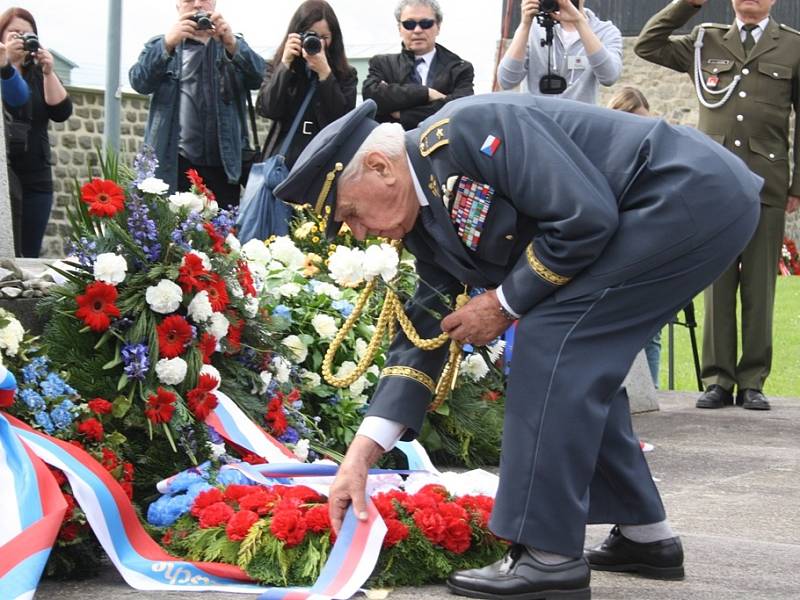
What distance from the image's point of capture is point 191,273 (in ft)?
14.5

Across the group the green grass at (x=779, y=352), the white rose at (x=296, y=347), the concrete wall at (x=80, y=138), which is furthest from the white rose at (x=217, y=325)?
the concrete wall at (x=80, y=138)

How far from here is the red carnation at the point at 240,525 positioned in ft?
11.4

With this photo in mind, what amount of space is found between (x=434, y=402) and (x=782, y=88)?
4.58 meters

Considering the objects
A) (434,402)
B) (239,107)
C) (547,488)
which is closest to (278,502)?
(434,402)

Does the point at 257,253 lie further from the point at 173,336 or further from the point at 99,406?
the point at 99,406

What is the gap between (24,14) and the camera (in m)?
7.53

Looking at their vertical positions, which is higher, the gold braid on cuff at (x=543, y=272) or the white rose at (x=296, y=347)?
the gold braid on cuff at (x=543, y=272)

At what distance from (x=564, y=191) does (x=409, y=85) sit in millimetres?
3892

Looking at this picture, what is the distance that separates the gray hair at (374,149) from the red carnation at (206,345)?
51.3 inches

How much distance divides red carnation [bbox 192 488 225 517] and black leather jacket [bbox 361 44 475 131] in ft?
11.1

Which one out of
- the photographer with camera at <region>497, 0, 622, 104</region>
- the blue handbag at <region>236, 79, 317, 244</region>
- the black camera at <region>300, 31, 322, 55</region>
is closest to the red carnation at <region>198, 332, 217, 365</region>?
the blue handbag at <region>236, 79, 317, 244</region>

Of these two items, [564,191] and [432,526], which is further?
[432,526]

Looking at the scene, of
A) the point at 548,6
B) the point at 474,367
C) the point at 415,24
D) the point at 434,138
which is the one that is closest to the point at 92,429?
the point at 434,138

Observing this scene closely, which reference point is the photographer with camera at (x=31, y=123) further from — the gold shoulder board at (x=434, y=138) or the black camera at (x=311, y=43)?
the gold shoulder board at (x=434, y=138)
